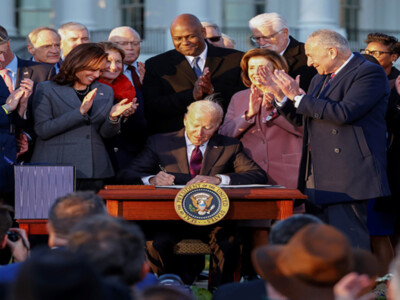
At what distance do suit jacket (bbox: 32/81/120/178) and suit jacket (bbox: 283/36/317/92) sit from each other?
1.60 m

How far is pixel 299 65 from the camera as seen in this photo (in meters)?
7.87

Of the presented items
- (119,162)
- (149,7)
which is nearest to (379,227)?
(119,162)

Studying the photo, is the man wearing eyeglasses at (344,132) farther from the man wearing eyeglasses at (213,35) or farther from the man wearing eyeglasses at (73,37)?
the man wearing eyeglasses at (73,37)

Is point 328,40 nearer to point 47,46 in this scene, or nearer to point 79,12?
point 47,46

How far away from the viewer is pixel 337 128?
6566 mm

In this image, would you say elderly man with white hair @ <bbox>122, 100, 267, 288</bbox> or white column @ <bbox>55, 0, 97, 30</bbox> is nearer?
elderly man with white hair @ <bbox>122, 100, 267, 288</bbox>

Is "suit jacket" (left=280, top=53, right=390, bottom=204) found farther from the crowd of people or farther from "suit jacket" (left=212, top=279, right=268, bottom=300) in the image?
"suit jacket" (left=212, top=279, right=268, bottom=300)

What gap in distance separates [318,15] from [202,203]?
18935 mm

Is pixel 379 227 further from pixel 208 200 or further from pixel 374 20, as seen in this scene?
pixel 374 20

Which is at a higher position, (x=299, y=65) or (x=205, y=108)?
(x=299, y=65)

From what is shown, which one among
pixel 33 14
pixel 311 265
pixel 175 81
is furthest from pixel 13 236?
pixel 33 14

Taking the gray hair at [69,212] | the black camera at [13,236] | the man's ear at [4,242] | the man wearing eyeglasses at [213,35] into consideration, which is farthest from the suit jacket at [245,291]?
the man wearing eyeglasses at [213,35]

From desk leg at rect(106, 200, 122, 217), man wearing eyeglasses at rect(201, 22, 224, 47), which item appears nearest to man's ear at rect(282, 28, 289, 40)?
man wearing eyeglasses at rect(201, 22, 224, 47)

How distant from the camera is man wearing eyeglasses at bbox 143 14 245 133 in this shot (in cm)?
766
